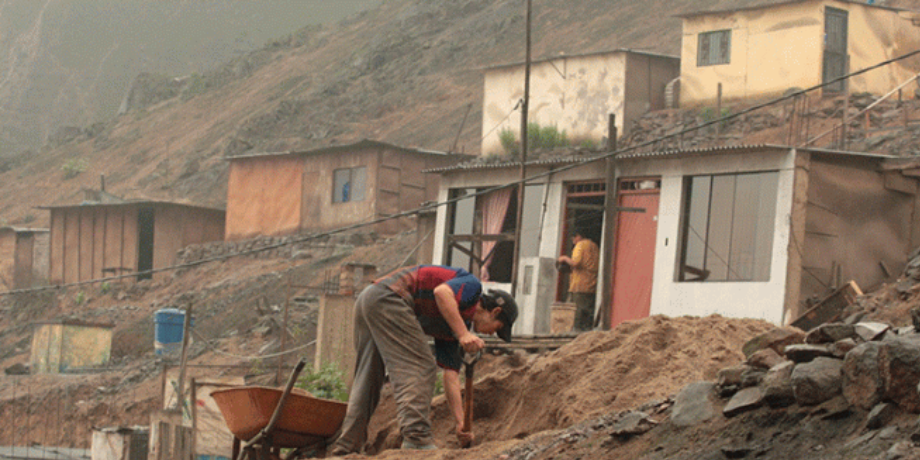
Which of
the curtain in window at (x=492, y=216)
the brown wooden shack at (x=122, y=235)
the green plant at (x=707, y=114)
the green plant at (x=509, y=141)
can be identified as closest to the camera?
the curtain in window at (x=492, y=216)

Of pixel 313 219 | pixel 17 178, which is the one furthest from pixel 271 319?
pixel 17 178

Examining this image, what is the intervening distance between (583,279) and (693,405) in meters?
13.4

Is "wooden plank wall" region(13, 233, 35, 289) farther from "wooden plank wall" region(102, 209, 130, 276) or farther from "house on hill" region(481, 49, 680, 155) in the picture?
"house on hill" region(481, 49, 680, 155)

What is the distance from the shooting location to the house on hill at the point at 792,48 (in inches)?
1332

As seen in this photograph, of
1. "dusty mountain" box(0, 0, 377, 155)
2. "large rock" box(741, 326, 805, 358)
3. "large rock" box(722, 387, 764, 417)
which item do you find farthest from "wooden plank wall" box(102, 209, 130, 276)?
"dusty mountain" box(0, 0, 377, 155)

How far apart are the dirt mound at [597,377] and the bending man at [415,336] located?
789 millimetres

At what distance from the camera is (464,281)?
9836 mm

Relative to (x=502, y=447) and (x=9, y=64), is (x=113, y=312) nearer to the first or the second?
(x=502, y=447)

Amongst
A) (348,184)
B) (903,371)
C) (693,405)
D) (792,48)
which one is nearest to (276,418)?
(693,405)

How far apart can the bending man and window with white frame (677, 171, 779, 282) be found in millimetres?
11150

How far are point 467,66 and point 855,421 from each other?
49.9m

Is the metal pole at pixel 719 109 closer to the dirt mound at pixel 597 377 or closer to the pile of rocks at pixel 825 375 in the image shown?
the dirt mound at pixel 597 377

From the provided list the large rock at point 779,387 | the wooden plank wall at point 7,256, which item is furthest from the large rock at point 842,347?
the wooden plank wall at point 7,256

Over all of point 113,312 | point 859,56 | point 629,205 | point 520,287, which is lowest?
point 113,312
